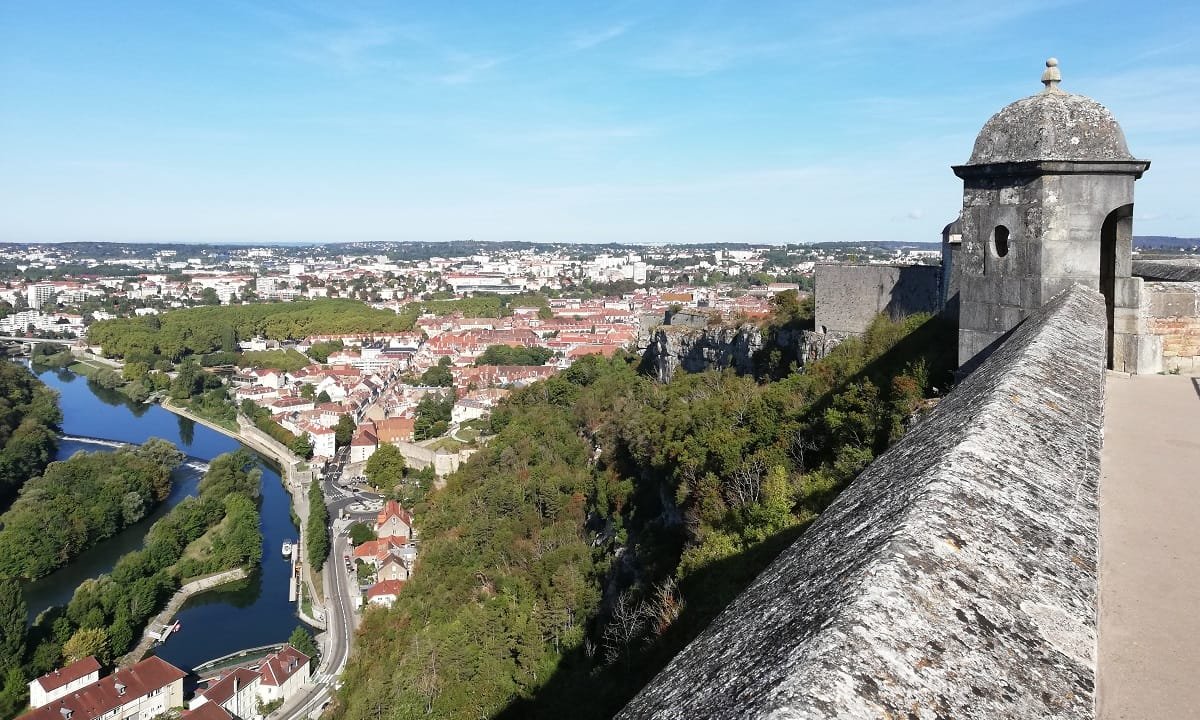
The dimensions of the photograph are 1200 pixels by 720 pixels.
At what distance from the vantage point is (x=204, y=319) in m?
76.6

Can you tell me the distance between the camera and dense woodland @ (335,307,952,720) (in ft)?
25.5

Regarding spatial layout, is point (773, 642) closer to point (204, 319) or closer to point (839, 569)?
point (839, 569)

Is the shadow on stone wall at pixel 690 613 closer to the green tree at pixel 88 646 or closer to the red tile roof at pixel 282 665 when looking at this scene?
the red tile roof at pixel 282 665

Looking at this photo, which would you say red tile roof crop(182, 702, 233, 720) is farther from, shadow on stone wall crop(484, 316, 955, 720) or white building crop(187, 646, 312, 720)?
shadow on stone wall crop(484, 316, 955, 720)

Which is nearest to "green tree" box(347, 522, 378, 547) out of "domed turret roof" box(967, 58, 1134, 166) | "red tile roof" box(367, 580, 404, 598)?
"red tile roof" box(367, 580, 404, 598)

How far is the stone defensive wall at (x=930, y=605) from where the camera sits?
1.27m

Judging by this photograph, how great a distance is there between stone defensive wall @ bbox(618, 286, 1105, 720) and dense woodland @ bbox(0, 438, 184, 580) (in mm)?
27171

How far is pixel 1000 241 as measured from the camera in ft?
18.2

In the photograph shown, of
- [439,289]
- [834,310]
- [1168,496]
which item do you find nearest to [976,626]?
[1168,496]

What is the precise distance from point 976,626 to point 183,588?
2605 centimetres

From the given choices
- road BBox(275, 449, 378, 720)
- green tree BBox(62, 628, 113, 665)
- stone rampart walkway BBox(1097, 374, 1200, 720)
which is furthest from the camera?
green tree BBox(62, 628, 113, 665)

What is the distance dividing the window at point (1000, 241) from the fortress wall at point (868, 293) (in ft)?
23.8

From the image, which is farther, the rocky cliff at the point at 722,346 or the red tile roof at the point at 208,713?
the red tile roof at the point at 208,713

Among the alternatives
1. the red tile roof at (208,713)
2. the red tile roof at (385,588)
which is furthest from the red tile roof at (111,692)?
the red tile roof at (385,588)
